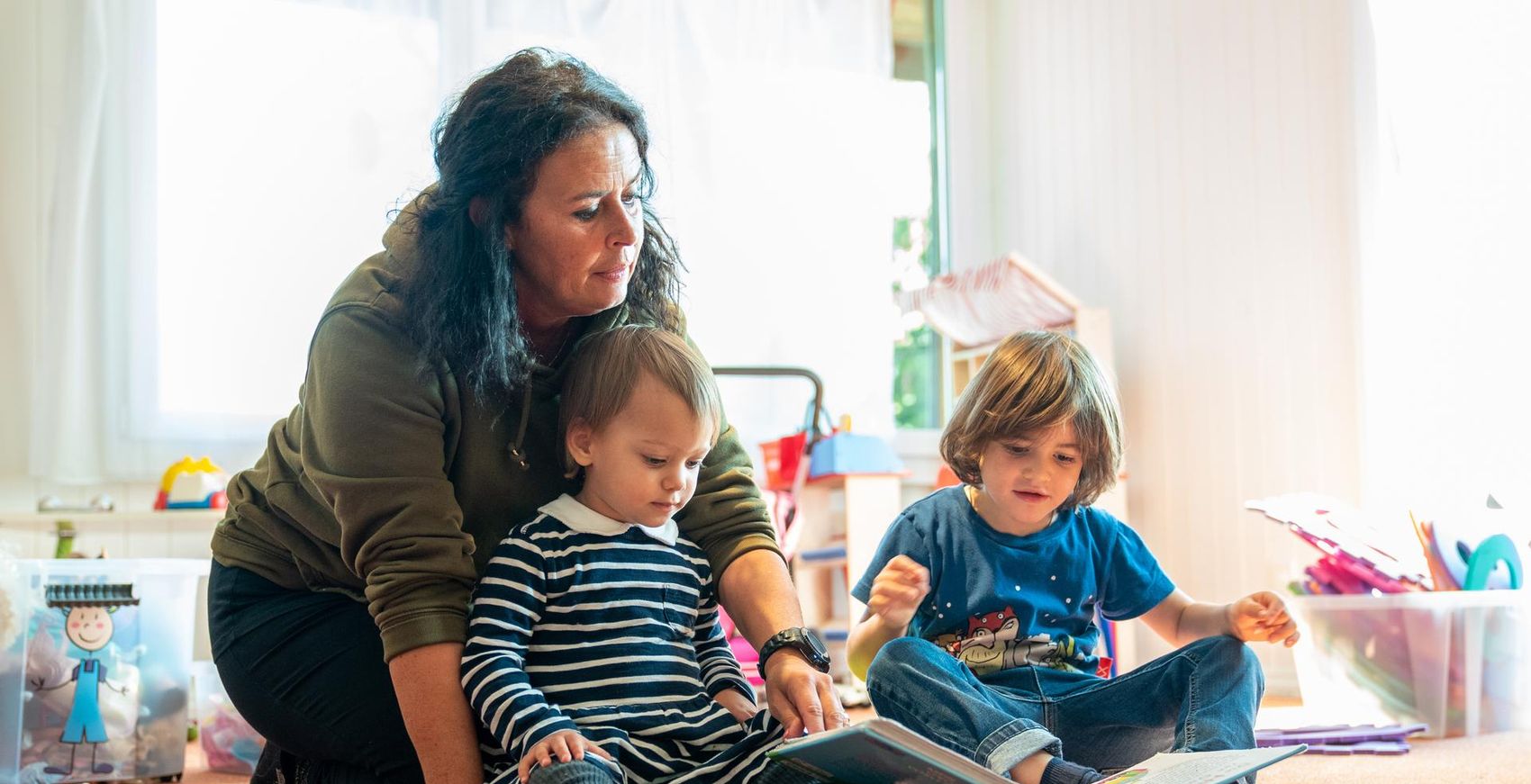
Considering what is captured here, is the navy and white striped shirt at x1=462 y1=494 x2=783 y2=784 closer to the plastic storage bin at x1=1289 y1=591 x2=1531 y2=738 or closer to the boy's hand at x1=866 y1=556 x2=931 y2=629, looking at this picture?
the boy's hand at x1=866 y1=556 x2=931 y2=629

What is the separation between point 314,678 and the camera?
116cm

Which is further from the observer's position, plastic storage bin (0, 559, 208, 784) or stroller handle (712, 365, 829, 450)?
stroller handle (712, 365, 829, 450)

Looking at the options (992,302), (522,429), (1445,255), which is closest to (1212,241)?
(992,302)

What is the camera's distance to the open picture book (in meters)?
0.86

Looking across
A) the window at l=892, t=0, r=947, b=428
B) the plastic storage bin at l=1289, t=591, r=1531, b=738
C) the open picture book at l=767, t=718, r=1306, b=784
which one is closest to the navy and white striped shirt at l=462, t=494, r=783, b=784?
the open picture book at l=767, t=718, r=1306, b=784

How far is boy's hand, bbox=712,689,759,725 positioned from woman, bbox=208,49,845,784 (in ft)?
0.18

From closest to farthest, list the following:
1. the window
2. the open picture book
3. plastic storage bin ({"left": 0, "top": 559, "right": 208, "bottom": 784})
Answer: the open picture book, plastic storage bin ({"left": 0, "top": 559, "right": 208, "bottom": 784}), the window

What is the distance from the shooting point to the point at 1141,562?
4.62 ft

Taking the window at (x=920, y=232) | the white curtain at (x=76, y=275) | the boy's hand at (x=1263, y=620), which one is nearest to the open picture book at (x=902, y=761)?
the boy's hand at (x=1263, y=620)

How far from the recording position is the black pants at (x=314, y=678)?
1148mm

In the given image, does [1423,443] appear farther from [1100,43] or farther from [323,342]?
[323,342]

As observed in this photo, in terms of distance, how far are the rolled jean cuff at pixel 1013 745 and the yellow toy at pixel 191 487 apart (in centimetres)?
176

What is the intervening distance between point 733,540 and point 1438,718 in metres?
1.27

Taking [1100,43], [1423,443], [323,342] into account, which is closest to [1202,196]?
[1100,43]
